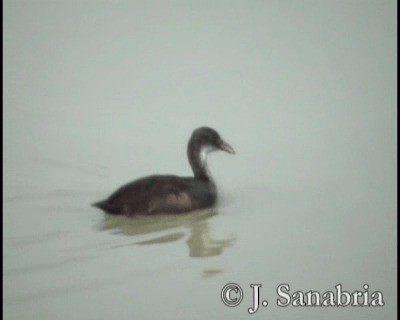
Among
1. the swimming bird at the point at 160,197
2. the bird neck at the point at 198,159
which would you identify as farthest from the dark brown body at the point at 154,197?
the bird neck at the point at 198,159

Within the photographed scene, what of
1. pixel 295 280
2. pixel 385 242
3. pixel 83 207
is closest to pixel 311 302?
pixel 295 280

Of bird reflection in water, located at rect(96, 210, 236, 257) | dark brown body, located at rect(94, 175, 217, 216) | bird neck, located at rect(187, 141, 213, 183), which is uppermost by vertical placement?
bird neck, located at rect(187, 141, 213, 183)

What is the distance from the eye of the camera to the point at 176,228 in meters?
4.02

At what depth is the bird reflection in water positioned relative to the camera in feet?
12.5

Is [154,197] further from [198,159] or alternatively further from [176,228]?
[198,159]

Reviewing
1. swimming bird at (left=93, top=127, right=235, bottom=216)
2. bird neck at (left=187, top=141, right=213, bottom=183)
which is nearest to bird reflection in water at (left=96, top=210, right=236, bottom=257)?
swimming bird at (left=93, top=127, right=235, bottom=216)

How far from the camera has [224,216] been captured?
429 cm

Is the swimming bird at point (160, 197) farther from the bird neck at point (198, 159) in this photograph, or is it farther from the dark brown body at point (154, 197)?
the bird neck at point (198, 159)

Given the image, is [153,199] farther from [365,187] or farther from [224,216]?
[365,187]

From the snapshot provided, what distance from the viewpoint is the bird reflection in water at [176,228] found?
3.80 metres

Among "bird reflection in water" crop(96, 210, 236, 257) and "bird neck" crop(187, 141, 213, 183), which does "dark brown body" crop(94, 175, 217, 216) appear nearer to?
"bird reflection in water" crop(96, 210, 236, 257)

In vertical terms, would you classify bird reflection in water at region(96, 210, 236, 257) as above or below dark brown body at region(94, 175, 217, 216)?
below

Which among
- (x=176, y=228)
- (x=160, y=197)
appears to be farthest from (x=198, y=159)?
(x=176, y=228)

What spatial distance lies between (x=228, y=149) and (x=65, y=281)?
5.84 ft
